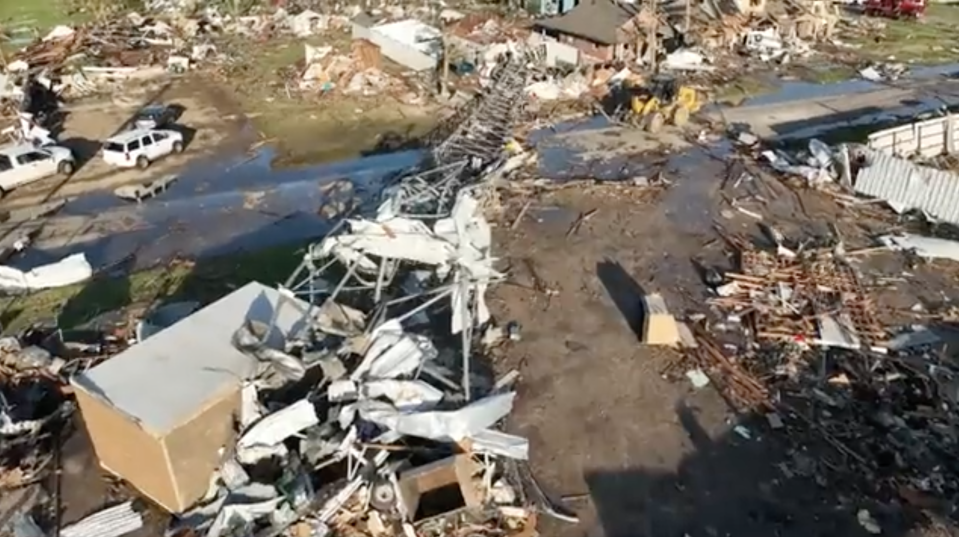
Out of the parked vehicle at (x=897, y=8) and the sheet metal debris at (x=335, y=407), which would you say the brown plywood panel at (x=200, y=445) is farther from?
the parked vehicle at (x=897, y=8)

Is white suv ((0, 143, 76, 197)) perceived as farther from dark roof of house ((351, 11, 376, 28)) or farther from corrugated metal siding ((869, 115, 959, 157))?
corrugated metal siding ((869, 115, 959, 157))

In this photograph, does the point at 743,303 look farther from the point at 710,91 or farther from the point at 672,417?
the point at 710,91

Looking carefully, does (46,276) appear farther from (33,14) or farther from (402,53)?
(33,14)

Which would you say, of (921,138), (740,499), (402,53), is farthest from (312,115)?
(740,499)

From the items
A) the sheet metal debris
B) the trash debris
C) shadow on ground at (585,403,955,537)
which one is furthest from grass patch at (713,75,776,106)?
the trash debris

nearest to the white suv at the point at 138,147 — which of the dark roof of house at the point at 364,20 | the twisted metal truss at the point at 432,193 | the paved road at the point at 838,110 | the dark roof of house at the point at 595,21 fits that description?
the twisted metal truss at the point at 432,193
